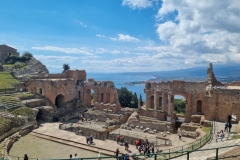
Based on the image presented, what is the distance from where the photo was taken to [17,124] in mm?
25672

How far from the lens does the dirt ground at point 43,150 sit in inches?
771

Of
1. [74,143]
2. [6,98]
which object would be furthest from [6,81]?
[74,143]

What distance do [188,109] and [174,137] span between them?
6372 millimetres

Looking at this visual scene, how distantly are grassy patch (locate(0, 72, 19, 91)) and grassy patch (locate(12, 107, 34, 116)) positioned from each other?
25.9 feet

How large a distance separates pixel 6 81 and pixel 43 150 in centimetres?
2158

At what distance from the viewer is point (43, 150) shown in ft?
68.6

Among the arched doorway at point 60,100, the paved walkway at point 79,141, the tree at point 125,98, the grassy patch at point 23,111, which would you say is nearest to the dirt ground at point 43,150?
the paved walkway at point 79,141

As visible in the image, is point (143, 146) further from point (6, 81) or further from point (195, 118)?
point (6, 81)

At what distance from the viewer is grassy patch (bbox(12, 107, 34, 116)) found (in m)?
27.1

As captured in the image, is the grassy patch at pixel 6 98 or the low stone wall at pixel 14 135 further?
the grassy patch at pixel 6 98

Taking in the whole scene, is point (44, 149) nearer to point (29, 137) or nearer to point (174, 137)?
point (29, 137)

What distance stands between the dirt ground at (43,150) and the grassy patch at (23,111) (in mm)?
4511

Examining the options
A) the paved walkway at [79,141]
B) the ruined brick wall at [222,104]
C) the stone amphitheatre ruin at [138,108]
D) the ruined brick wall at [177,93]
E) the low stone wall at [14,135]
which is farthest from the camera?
the ruined brick wall at [177,93]

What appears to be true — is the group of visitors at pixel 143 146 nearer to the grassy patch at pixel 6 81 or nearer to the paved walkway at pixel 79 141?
the paved walkway at pixel 79 141
